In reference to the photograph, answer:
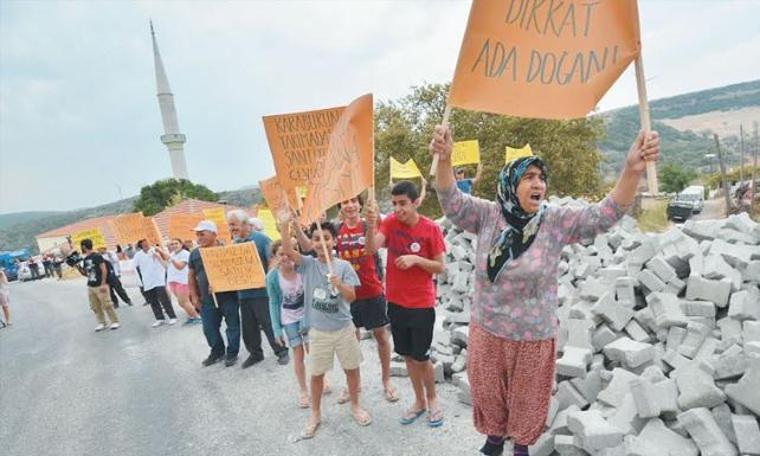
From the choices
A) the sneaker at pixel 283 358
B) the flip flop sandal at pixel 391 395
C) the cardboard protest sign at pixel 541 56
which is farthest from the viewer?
the sneaker at pixel 283 358

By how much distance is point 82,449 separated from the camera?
3949 mm

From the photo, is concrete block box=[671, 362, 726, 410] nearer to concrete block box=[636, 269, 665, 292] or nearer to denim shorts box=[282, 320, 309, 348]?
concrete block box=[636, 269, 665, 292]

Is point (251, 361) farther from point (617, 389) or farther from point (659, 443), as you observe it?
point (659, 443)

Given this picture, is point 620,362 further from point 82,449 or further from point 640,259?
point 82,449

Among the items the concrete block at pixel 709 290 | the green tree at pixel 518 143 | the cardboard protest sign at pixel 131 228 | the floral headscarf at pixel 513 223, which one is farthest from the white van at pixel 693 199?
the floral headscarf at pixel 513 223

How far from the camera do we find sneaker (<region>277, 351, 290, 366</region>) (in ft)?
17.0

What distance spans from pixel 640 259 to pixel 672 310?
3.17ft

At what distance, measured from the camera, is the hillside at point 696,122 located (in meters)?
82.0

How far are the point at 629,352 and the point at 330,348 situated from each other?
2.22 m

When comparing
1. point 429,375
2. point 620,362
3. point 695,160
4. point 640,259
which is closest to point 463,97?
point 429,375

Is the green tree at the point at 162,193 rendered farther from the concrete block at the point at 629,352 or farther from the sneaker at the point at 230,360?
the concrete block at the point at 629,352

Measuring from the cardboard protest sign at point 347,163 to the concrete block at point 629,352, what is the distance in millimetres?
2203

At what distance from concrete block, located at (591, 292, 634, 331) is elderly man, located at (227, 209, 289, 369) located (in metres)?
3.51

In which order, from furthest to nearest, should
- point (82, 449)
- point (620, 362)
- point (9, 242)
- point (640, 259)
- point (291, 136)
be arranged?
1. point (9, 242)
2. point (640, 259)
3. point (82, 449)
4. point (291, 136)
5. point (620, 362)
